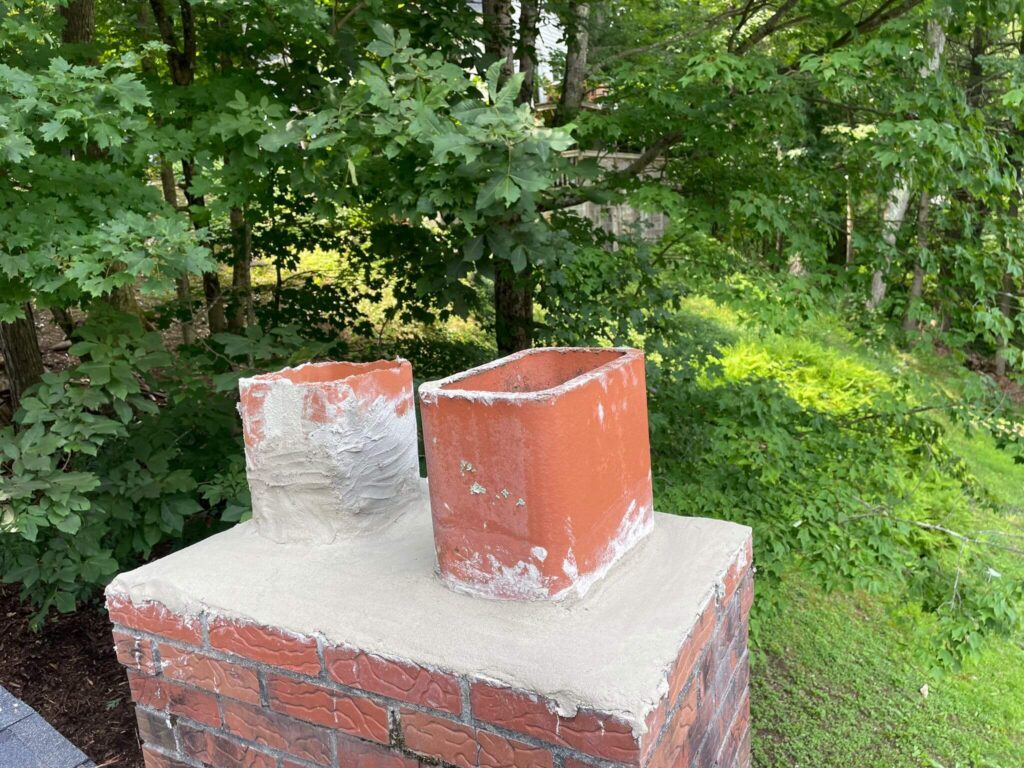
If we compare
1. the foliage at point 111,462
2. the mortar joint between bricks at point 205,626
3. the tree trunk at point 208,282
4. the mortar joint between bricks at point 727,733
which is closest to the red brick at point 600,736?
the mortar joint between bricks at point 727,733

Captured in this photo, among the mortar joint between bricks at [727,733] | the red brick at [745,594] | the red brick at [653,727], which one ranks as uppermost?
the red brick at [653,727]

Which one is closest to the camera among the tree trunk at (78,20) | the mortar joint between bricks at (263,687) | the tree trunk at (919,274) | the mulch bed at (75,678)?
the mortar joint between bricks at (263,687)

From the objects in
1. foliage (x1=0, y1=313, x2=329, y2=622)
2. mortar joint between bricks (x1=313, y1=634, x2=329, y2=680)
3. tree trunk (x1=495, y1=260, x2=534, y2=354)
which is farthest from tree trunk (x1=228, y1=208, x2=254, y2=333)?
mortar joint between bricks (x1=313, y1=634, x2=329, y2=680)

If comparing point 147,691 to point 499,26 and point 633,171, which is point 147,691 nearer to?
point 633,171

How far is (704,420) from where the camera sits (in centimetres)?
394

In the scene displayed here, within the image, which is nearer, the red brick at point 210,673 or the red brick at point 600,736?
the red brick at point 600,736

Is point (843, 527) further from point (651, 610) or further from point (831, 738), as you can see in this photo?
point (651, 610)

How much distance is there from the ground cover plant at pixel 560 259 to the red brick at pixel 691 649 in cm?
120

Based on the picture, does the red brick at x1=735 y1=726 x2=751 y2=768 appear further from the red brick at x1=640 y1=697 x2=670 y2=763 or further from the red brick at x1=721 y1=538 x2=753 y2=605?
the red brick at x1=640 y1=697 x2=670 y2=763

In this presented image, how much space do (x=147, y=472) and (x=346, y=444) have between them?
1600 mm

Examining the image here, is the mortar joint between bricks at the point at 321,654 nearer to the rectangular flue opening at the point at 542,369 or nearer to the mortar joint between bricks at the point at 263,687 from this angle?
the mortar joint between bricks at the point at 263,687

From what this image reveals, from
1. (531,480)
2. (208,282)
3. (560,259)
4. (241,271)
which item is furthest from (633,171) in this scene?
(531,480)

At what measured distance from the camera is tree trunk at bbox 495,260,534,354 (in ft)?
13.5

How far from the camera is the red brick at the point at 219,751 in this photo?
4.75 feet
